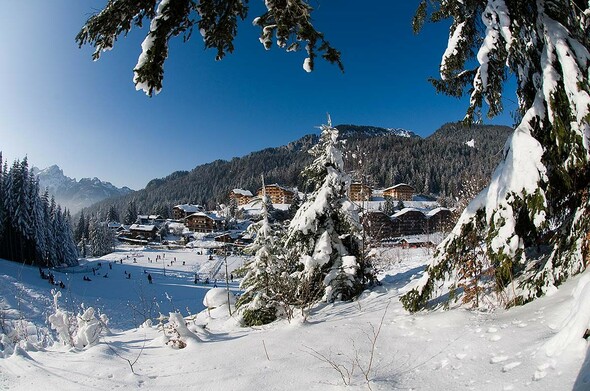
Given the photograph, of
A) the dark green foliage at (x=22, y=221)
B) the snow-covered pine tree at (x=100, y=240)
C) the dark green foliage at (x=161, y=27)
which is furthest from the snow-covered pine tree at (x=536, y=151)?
the snow-covered pine tree at (x=100, y=240)

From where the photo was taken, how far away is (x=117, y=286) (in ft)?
129

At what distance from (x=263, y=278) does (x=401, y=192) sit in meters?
127

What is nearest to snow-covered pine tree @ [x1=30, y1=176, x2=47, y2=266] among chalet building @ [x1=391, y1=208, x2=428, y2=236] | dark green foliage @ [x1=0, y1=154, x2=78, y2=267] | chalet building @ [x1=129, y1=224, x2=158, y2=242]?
A: dark green foliage @ [x1=0, y1=154, x2=78, y2=267]

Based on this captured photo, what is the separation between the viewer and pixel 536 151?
427 cm

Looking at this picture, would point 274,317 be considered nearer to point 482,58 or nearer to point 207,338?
point 207,338

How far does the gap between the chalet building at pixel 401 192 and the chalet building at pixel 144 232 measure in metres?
83.9

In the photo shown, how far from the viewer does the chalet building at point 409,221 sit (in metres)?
78.5

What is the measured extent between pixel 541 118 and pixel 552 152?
0.52 meters

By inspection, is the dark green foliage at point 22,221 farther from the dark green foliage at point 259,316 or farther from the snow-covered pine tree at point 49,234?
the dark green foliage at point 259,316

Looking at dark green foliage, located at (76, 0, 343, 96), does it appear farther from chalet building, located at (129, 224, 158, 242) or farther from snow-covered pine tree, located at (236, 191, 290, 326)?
chalet building, located at (129, 224, 158, 242)

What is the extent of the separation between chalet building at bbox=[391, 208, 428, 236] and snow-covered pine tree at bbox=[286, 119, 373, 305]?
69766 mm

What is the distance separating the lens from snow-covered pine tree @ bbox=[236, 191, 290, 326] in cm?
903

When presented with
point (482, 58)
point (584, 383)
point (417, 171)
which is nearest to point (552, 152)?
point (482, 58)

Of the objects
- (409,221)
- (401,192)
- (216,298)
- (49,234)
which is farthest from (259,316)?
(401,192)
